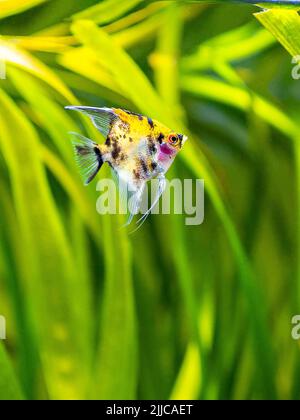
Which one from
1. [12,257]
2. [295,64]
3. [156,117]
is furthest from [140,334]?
[295,64]

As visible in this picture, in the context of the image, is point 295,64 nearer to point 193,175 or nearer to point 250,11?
point 250,11

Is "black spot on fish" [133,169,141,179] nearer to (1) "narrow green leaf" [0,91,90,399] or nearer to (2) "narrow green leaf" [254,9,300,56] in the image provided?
(1) "narrow green leaf" [0,91,90,399]

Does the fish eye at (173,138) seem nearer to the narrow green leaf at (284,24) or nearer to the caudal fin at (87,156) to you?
the caudal fin at (87,156)

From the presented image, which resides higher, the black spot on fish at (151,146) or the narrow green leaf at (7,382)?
the black spot on fish at (151,146)

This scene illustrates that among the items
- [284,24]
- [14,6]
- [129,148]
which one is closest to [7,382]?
[129,148]

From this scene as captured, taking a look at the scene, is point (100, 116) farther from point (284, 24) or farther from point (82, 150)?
point (284, 24)

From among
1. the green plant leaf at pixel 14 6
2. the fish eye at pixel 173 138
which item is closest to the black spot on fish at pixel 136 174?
the fish eye at pixel 173 138

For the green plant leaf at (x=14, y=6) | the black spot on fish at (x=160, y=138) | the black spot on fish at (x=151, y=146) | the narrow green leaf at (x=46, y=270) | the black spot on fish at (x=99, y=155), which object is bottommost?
the narrow green leaf at (x=46, y=270)

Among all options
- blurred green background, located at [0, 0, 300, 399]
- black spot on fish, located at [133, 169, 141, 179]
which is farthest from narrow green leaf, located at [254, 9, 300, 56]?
black spot on fish, located at [133, 169, 141, 179]
